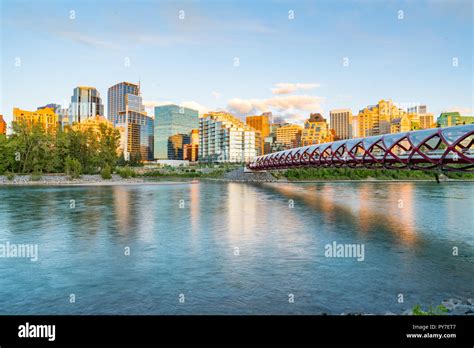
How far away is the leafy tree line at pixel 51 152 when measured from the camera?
107375 mm

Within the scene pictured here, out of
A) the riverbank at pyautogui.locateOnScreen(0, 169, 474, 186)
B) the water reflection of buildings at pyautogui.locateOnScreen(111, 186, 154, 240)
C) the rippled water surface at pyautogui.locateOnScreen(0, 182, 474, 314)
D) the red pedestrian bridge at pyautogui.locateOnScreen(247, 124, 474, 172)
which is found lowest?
the rippled water surface at pyautogui.locateOnScreen(0, 182, 474, 314)

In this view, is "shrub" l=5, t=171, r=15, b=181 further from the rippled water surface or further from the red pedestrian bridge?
the red pedestrian bridge

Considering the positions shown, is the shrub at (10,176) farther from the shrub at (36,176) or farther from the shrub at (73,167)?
the shrub at (73,167)

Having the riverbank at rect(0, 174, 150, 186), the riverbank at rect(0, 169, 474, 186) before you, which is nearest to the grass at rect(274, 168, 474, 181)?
the riverbank at rect(0, 169, 474, 186)

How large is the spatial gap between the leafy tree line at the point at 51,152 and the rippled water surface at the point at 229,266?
267ft

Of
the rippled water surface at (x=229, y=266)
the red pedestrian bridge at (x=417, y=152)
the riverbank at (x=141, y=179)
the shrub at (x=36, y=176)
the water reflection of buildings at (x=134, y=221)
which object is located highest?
the red pedestrian bridge at (x=417, y=152)

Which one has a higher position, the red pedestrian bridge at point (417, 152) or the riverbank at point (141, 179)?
the red pedestrian bridge at point (417, 152)

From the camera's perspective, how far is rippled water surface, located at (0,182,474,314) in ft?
47.2

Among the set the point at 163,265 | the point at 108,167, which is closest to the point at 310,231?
the point at 163,265

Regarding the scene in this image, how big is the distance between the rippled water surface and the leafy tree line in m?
81.4

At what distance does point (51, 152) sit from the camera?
113 metres

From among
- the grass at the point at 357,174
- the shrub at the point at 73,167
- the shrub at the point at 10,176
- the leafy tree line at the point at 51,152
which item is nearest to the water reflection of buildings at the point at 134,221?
the shrub at the point at 73,167

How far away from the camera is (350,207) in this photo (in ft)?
163
